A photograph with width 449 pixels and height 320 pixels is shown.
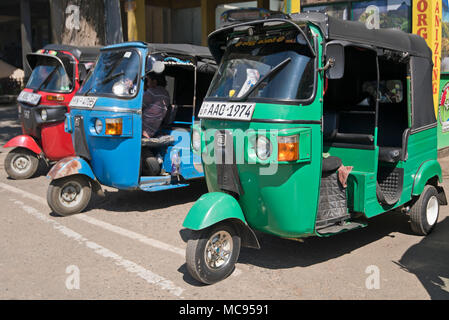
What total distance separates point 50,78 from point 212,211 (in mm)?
5643

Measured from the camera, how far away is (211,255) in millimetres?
4305

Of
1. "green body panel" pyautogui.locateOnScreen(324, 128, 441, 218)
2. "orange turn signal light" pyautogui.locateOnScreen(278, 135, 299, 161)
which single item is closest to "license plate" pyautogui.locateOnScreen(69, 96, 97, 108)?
"green body panel" pyautogui.locateOnScreen(324, 128, 441, 218)

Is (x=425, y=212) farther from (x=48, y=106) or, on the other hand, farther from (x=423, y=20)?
(x=48, y=106)

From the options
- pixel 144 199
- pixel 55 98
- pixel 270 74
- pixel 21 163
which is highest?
pixel 270 74

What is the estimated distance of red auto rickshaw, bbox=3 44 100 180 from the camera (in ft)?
27.3

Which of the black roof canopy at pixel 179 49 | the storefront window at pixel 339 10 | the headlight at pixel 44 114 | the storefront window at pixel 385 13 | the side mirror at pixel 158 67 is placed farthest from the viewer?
the storefront window at pixel 339 10

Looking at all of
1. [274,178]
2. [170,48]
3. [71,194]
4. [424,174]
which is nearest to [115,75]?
[170,48]

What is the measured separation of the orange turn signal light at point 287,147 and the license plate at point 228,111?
1.18 feet

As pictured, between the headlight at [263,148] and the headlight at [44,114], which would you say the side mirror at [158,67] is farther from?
the headlight at [44,114]

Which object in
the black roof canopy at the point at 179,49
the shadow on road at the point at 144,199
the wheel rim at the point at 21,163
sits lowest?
the shadow on road at the point at 144,199

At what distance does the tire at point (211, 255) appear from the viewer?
13.6ft

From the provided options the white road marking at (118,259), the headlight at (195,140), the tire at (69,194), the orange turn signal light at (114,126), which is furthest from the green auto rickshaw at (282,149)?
the tire at (69,194)
